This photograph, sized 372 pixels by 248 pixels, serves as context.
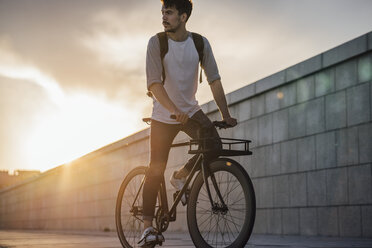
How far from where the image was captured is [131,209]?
475cm

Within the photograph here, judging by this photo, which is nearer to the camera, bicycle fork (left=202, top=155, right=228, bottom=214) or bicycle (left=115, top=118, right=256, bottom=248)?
bicycle (left=115, top=118, right=256, bottom=248)

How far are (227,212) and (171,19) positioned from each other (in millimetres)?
1430

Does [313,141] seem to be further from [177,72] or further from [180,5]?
[180,5]

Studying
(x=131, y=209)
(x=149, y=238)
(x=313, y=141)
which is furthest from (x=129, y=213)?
(x=313, y=141)

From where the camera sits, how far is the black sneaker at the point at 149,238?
13.0 ft

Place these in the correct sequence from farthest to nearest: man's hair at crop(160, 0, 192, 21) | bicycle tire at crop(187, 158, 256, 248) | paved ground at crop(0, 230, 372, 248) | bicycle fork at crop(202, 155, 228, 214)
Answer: paved ground at crop(0, 230, 372, 248), man's hair at crop(160, 0, 192, 21), bicycle fork at crop(202, 155, 228, 214), bicycle tire at crop(187, 158, 256, 248)

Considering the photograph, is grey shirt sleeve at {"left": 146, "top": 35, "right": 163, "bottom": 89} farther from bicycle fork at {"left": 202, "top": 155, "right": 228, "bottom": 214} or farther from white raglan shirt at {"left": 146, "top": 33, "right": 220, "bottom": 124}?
bicycle fork at {"left": 202, "top": 155, "right": 228, "bottom": 214}

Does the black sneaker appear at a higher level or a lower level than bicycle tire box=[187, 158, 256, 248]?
lower

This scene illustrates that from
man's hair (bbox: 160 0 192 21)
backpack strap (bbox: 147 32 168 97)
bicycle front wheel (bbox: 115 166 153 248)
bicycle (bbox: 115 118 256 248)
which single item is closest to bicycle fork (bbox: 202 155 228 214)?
bicycle (bbox: 115 118 256 248)

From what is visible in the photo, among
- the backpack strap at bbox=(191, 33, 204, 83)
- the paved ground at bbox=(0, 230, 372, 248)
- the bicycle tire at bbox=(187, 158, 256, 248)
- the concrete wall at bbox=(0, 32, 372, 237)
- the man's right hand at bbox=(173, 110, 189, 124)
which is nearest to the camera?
the bicycle tire at bbox=(187, 158, 256, 248)

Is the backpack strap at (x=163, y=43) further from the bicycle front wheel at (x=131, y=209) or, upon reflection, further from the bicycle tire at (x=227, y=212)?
the bicycle front wheel at (x=131, y=209)

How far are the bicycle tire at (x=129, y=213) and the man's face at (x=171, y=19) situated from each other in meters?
1.28

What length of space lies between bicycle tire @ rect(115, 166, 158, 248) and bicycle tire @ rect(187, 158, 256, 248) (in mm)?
996

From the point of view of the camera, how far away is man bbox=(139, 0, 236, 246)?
3.94m
